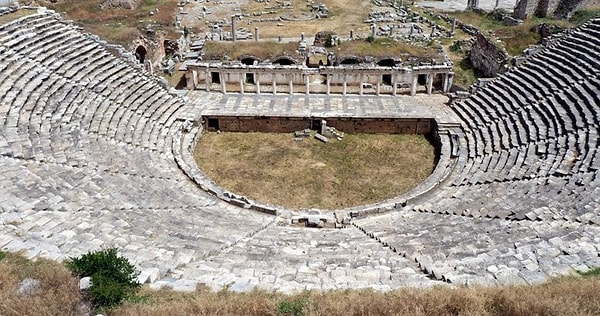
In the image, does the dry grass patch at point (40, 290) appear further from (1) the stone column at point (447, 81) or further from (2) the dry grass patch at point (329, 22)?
(2) the dry grass patch at point (329, 22)

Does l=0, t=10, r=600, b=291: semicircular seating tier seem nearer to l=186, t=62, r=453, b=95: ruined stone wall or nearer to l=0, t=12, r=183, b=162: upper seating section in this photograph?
l=0, t=12, r=183, b=162: upper seating section

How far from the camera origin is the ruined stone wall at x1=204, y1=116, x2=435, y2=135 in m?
24.3

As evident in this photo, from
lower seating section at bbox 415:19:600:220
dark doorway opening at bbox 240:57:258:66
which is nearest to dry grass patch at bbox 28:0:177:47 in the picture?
dark doorway opening at bbox 240:57:258:66

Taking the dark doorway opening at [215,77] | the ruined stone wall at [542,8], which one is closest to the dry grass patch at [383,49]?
the dark doorway opening at [215,77]

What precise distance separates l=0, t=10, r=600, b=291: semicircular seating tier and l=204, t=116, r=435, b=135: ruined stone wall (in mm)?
2066

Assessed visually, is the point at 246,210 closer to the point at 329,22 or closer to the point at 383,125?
the point at 383,125

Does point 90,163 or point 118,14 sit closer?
point 90,163

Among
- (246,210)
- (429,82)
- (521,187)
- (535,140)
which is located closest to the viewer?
(521,187)

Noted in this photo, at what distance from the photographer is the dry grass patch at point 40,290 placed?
25.7 ft

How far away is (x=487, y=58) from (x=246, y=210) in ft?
70.9

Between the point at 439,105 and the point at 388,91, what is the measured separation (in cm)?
357

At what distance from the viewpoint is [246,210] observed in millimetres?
16859

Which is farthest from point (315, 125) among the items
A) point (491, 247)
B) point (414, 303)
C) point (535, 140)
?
point (414, 303)

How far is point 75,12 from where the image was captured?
1702 inches
